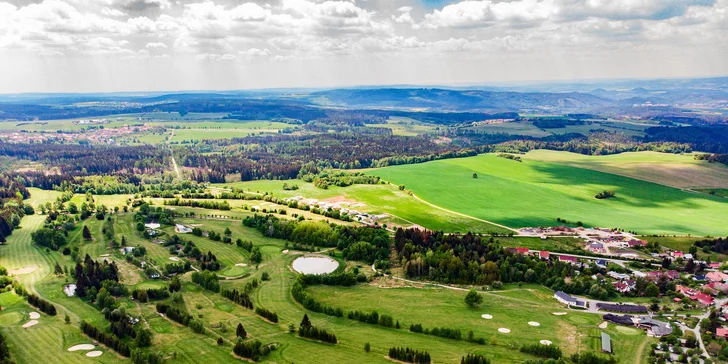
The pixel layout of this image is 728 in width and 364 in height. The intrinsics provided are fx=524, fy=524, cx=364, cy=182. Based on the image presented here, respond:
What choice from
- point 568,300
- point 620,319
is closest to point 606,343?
point 620,319

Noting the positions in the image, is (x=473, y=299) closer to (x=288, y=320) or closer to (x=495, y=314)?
(x=495, y=314)

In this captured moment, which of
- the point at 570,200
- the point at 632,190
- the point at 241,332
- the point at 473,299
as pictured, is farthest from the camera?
the point at 632,190

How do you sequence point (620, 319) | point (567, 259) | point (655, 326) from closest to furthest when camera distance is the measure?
point (655, 326)
point (620, 319)
point (567, 259)

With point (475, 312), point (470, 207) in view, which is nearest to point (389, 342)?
point (475, 312)

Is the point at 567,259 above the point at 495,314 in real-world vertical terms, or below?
above

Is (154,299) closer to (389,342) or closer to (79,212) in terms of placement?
(389,342)

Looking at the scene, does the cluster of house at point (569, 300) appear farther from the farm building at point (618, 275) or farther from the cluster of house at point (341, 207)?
the cluster of house at point (341, 207)

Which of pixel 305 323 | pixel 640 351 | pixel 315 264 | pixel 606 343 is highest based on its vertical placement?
pixel 305 323
